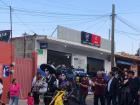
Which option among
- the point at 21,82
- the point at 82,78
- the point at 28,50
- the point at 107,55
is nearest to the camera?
the point at 82,78

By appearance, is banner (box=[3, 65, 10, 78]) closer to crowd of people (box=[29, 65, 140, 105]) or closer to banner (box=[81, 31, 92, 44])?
crowd of people (box=[29, 65, 140, 105])

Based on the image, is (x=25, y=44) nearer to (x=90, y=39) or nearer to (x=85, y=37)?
(x=85, y=37)

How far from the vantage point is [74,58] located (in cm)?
3550

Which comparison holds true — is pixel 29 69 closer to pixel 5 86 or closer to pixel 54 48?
pixel 5 86

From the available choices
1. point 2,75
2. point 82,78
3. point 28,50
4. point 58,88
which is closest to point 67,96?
point 58,88

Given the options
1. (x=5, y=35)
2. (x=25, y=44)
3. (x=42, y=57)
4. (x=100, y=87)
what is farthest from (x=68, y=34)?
(x=100, y=87)

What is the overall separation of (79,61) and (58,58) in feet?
10.6

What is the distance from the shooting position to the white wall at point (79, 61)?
35.5 m

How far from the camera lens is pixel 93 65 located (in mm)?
39562

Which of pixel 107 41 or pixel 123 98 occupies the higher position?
pixel 107 41

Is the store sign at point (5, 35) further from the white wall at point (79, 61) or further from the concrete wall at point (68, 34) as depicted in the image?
the white wall at point (79, 61)

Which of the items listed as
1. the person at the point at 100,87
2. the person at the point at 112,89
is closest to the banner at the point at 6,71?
the person at the point at 100,87

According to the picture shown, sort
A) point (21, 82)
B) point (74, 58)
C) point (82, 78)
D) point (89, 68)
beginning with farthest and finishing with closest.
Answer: point (89, 68) → point (74, 58) → point (21, 82) → point (82, 78)

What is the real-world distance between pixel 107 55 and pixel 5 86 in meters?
17.7
